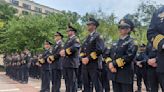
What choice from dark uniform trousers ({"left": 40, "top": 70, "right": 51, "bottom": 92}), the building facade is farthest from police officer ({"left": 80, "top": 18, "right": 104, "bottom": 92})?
the building facade

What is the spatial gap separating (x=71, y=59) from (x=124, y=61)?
2.69 m

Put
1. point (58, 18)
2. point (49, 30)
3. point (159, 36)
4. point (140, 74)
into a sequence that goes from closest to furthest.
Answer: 1. point (159, 36)
2. point (140, 74)
3. point (49, 30)
4. point (58, 18)

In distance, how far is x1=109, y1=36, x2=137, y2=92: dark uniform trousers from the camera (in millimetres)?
7105

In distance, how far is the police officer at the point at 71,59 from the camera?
31.1 ft

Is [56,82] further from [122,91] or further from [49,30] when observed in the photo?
[49,30]

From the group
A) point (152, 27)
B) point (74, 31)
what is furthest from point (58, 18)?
point (152, 27)

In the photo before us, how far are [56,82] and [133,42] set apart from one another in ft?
12.7

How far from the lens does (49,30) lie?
35656 mm

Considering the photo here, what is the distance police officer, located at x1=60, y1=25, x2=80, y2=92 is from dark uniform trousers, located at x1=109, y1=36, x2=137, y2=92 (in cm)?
228

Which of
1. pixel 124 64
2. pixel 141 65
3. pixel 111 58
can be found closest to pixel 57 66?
pixel 141 65

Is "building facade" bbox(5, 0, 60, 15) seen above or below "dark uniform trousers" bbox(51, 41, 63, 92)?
above

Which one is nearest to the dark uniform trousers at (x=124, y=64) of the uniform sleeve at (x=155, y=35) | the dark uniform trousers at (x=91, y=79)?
the dark uniform trousers at (x=91, y=79)

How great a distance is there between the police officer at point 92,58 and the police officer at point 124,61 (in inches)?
41.3

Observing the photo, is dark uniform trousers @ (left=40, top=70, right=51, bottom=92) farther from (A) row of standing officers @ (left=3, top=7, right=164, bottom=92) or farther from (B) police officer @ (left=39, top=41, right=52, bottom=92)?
(A) row of standing officers @ (left=3, top=7, right=164, bottom=92)
